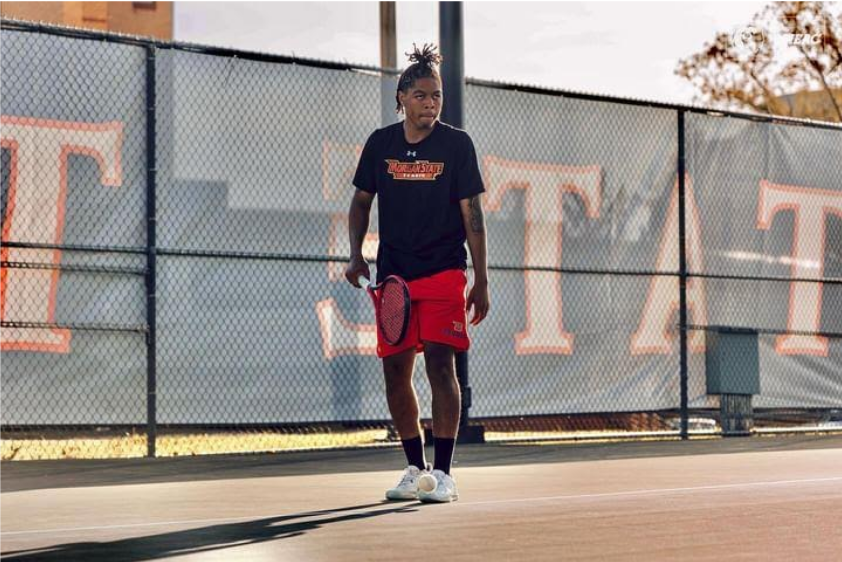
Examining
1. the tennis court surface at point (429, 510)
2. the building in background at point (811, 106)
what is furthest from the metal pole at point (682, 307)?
the building in background at point (811, 106)

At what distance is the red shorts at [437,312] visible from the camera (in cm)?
788

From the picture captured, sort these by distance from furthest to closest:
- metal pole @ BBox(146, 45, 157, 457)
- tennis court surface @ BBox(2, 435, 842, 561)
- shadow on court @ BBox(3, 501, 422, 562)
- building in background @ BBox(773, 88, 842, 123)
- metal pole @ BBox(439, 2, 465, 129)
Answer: building in background @ BBox(773, 88, 842, 123) < metal pole @ BBox(439, 2, 465, 129) < metal pole @ BBox(146, 45, 157, 457) < tennis court surface @ BBox(2, 435, 842, 561) < shadow on court @ BBox(3, 501, 422, 562)

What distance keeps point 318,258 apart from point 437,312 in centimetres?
461

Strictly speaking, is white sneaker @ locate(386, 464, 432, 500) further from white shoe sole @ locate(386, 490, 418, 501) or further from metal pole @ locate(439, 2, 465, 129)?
metal pole @ locate(439, 2, 465, 129)

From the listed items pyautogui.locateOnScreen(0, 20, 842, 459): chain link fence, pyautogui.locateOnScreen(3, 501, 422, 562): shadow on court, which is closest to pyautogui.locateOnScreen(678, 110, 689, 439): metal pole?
pyautogui.locateOnScreen(0, 20, 842, 459): chain link fence

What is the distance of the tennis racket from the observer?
7801mm

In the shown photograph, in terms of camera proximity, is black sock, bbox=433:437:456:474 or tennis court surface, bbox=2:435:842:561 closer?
tennis court surface, bbox=2:435:842:561

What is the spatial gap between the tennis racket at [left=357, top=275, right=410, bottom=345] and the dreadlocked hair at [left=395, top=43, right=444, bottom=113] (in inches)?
34.2

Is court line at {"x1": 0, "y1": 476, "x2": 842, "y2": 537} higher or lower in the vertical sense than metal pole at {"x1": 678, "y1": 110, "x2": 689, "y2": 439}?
lower

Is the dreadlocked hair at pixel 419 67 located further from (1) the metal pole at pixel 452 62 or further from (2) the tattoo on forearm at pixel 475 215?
(1) the metal pole at pixel 452 62

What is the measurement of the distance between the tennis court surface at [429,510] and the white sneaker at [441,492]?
0.09m

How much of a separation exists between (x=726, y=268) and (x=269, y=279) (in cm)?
473

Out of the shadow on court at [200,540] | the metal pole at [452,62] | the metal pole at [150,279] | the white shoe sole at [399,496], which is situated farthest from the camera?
the metal pole at [452,62]

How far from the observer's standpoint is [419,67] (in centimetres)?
798
